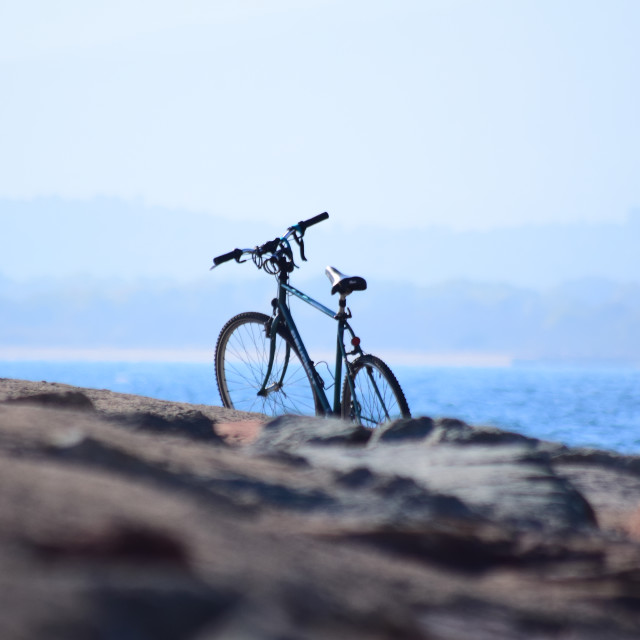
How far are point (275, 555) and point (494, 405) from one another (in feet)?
174

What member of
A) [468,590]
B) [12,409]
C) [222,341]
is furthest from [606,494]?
[222,341]

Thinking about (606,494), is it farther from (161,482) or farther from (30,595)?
(30,595)

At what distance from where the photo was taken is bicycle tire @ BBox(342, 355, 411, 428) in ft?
14.9

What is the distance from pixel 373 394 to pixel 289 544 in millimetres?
2994

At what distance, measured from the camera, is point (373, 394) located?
4727mm

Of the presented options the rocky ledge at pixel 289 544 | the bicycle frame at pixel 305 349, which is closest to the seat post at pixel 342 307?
the bicycle frame at pixel 305 349

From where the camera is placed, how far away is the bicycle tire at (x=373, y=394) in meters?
4.55

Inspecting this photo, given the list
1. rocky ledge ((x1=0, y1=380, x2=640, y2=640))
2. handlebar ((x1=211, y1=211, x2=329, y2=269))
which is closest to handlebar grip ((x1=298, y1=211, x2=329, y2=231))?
handlebar ((x1=211, y1=211, x2=329, y2=269))

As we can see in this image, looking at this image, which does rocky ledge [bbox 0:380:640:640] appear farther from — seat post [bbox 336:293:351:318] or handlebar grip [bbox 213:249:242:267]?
handlebar grip [bbox 213:249:242:267]

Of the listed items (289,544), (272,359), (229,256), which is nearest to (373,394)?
(272,359)

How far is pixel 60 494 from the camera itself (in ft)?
5.49

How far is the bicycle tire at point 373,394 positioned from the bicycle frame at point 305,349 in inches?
1.6

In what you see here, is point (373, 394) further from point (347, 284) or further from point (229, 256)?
point (229, 256)

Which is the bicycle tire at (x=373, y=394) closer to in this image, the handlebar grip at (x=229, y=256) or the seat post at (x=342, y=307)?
the seat post at (x=342, y=307)
